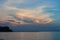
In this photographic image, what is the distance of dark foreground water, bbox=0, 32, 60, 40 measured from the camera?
2.00 metres

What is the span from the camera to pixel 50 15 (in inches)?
77.9

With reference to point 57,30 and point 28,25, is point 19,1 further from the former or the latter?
point 57,30

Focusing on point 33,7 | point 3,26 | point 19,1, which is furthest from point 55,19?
point 3,26

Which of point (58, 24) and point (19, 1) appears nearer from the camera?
point (58, 24)

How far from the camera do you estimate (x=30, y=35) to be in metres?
2.03

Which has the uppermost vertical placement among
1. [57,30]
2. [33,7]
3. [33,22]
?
[33,7]

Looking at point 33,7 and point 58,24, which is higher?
point 33,7

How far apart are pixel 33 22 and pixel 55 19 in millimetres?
398

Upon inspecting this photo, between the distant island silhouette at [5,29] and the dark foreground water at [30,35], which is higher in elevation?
the distant island silhouette at [5,29]

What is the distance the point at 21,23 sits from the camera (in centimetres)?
198

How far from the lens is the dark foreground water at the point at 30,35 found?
1997 mm

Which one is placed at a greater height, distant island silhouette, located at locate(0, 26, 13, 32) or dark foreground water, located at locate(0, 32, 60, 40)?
distant island silhouette, located at locate(0, 26, 13, 32)

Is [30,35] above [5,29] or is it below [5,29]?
below

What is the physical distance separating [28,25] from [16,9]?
1.24 feet
